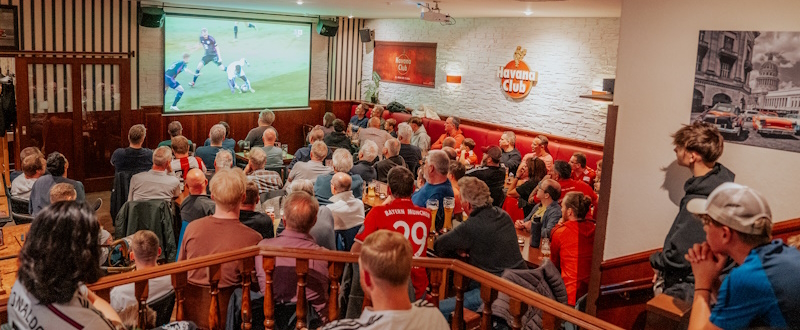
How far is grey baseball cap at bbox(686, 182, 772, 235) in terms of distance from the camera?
228 cm

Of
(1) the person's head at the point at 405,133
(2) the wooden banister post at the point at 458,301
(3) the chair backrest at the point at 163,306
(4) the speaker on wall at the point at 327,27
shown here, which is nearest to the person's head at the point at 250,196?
(3) the chair backrest at the point at 163,306

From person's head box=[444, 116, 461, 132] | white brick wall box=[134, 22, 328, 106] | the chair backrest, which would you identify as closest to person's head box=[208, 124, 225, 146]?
white brick wall box=[134, 22, 328, 106]

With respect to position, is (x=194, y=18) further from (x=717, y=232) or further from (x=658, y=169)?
(x=717, y=232)

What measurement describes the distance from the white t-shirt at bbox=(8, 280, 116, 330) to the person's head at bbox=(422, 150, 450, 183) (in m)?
3.77

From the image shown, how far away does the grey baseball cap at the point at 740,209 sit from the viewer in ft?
7.47

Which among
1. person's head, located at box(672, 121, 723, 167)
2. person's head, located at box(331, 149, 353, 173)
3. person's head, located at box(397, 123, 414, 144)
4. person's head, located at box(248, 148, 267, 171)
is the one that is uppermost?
person's head, located at box(672, 121, 723, 167)

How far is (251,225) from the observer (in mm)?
4539

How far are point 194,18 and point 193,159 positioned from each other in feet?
17.2

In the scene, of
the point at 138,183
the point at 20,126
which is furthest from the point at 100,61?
the point at 138,183

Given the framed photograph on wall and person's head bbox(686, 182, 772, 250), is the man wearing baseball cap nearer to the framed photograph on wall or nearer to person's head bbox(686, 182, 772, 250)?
person's head bbox(686, 182, 772, 250)

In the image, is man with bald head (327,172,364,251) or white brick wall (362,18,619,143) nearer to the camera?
man with bald head (327,172,364,251)

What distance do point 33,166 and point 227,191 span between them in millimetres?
3367

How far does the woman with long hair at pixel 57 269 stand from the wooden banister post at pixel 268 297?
1.29 meters

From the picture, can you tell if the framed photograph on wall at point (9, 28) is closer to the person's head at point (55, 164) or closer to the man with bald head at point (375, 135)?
the person's head at point (55, 164)
